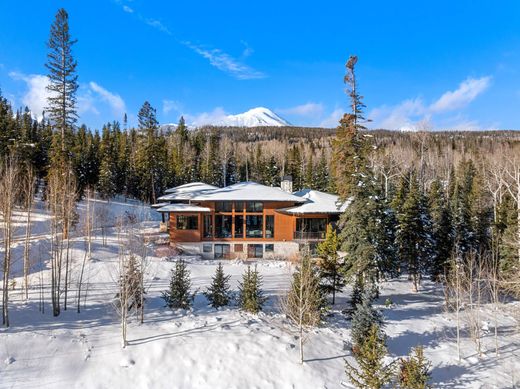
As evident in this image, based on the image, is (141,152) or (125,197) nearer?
(141,152)

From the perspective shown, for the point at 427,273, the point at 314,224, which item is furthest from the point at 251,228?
the point at 427,273

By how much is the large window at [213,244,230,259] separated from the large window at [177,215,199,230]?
8.23ft

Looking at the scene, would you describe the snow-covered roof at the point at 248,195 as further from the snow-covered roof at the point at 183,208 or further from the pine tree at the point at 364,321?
the pine tree at the point at 364,321

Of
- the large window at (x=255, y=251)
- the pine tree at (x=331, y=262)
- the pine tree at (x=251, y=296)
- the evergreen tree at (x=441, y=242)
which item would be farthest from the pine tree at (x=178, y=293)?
the evergreen tree at (x=441, y=242)

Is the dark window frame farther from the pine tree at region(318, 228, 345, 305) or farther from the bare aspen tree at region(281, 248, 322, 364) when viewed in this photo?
the bare aspen tree at region(281, 248, 322, 364)

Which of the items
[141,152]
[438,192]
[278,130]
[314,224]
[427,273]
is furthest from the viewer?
[278,130]

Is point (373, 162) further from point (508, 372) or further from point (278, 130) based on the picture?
point (278, 130)

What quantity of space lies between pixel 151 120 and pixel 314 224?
115 feet

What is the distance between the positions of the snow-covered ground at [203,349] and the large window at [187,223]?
1049 centimetres

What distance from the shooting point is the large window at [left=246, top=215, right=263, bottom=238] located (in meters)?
30.8

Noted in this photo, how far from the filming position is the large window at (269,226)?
30.8 metres

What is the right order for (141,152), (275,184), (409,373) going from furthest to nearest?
1. (275,184)
2. (141,152)
3. (409,373)

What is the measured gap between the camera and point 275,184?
61.0 metres

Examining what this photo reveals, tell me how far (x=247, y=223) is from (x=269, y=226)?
200cm
